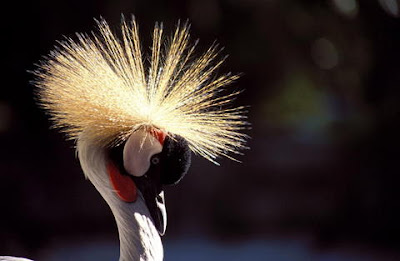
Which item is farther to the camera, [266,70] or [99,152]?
[266,70]

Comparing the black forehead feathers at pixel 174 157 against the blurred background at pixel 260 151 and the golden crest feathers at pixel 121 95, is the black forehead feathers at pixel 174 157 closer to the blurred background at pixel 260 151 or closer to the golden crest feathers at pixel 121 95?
the golden crest feathers at pixel 121 95

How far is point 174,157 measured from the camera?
1687 mm

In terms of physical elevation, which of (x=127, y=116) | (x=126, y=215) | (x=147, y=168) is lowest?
(x=126, y=215)

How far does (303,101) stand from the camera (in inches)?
240

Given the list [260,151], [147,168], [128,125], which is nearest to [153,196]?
[147,168]

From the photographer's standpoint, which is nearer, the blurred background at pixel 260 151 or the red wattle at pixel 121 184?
the red wattle at pixel 121 184

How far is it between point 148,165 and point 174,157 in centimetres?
6

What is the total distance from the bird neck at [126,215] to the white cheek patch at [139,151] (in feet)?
0.16

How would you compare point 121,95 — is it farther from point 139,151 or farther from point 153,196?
point 153,196

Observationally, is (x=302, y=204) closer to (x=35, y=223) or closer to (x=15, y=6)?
(x=35, y=223)

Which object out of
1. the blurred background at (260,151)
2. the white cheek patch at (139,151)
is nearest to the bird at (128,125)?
the white cheek patch at (139,151)

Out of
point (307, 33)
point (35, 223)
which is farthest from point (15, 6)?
point (307, 33)

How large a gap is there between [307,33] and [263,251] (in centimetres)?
145

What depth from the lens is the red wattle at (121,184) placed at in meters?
1.66
